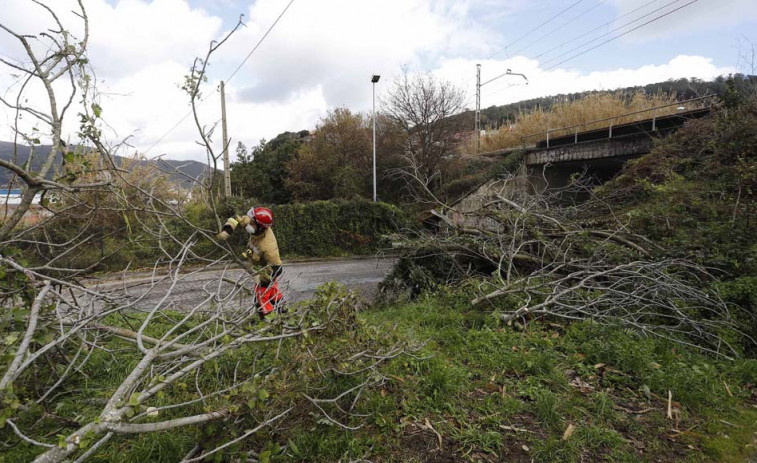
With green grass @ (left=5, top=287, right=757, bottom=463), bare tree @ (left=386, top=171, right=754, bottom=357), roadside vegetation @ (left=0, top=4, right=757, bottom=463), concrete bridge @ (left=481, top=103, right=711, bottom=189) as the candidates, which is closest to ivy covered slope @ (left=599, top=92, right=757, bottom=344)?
roadside vegetation @ (left=0, top=4, right=757, bottom=463)

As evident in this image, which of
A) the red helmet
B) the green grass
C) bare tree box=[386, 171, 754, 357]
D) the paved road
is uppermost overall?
the red helmet

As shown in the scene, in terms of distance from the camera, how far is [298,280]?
9.19 meters

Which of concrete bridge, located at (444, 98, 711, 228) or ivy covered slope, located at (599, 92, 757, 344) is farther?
concrete bridge, located at (444, 98, 711, 228)

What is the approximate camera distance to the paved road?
260 inches

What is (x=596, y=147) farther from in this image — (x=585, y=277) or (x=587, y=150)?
(x=585, y=277)

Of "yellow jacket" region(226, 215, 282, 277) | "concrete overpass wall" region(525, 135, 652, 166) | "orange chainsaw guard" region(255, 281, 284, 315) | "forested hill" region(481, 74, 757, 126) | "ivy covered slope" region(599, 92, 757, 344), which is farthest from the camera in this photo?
"concrete overpass wall" region(525, 135, 652, 166)

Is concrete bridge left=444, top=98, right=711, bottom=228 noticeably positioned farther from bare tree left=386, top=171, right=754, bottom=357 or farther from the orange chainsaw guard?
the orange chainsaw guard

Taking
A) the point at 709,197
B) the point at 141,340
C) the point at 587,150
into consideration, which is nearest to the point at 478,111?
the point at 587,150

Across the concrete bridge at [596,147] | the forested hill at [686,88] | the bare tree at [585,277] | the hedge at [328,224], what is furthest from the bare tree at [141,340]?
the forested hill at [686,88]

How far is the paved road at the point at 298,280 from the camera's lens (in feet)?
21.6

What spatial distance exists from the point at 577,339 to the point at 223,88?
16.3 m

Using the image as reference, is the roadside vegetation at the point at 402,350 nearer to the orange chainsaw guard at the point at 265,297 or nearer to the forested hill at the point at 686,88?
the orange chainsaw guard at the point at 265,297

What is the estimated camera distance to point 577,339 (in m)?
3.71

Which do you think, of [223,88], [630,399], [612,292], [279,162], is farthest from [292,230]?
[630,399]
